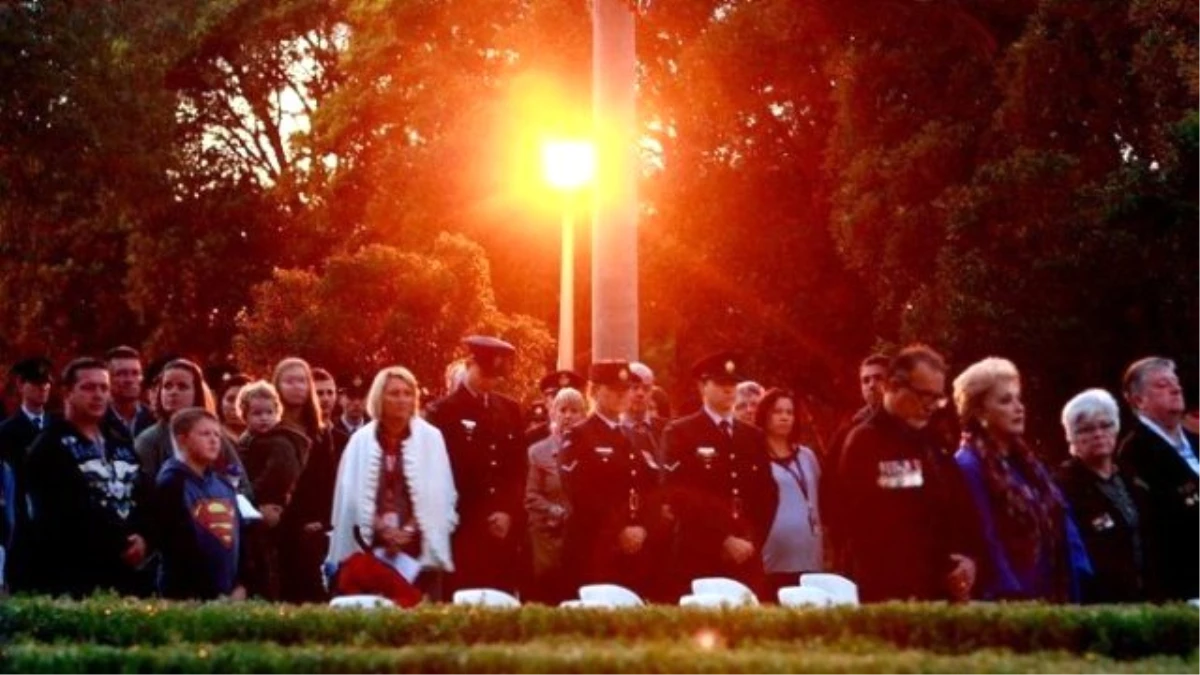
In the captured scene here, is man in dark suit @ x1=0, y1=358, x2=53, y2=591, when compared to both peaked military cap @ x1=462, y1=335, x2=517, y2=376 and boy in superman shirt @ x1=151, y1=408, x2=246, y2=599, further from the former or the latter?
peaked military cap @ x1=462, y1=335, x2=517, y2=376

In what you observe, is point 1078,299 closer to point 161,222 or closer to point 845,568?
point 845,568

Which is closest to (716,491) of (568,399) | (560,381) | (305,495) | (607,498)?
(607,498)

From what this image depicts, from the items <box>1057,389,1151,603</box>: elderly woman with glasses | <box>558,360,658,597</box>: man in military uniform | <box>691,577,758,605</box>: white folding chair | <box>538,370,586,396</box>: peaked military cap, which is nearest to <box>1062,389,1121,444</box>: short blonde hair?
<box>1057,389,1151,603</box>: elderly woman with glasses

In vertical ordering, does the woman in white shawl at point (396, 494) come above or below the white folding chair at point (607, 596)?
above

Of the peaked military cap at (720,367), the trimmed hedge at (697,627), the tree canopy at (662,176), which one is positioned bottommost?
the trimmed hedge at (697,627)

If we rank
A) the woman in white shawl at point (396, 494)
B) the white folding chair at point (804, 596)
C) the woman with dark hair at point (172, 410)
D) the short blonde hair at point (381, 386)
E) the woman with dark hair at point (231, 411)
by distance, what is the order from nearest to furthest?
A: the white folding chair at point (804, 596) < the woman in white shawl at point (396, 494) < the short blonde hair at point (381, 386) < the woman with dark hair at point (172, 410) < the woman with dark hair at point (231, 411)

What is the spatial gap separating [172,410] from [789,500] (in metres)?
4.19

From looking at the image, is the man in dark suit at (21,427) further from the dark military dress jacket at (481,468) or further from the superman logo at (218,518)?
the dark military dress jacket at (481,468)

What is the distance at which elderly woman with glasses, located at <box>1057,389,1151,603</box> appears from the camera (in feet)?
35.3

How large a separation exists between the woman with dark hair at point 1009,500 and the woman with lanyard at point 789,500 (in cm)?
346

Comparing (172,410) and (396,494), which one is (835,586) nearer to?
(396,494)

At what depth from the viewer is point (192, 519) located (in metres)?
11.5

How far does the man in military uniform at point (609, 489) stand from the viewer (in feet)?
44.9

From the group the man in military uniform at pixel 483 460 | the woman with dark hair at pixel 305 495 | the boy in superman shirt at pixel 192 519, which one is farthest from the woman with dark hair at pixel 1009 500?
the woman with dark hair at pixel 305 495
